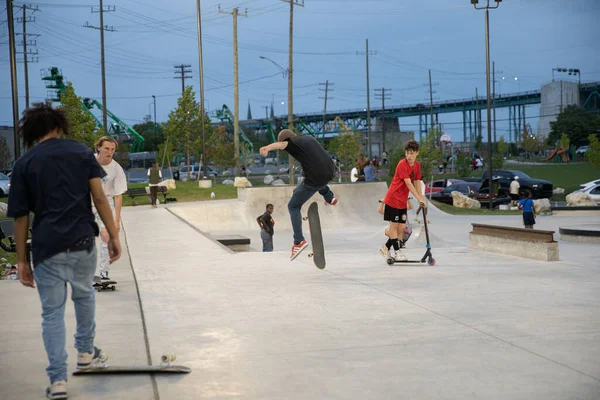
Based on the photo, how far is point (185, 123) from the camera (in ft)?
186

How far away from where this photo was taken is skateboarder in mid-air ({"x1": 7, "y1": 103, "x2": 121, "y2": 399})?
14.1ft

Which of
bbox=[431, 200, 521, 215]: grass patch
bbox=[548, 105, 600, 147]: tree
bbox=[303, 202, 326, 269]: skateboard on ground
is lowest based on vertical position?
bbox=[431, 200, 521, 215]: grass patch

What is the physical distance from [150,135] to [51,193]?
125m

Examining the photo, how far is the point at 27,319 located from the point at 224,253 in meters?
5.91

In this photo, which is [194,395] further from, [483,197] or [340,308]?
[483,197]

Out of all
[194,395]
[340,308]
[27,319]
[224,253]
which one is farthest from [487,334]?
[224,253]

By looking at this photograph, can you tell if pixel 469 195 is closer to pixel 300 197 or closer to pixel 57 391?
pixel 300 197

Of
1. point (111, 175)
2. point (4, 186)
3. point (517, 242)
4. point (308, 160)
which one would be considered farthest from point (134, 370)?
point (4, 186)

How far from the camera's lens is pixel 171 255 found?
12.3 meters

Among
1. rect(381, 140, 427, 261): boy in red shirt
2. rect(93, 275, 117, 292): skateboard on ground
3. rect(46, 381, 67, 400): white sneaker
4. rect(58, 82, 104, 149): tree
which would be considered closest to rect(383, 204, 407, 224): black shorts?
rect(381, 140, 427, 261): boy in red shirt

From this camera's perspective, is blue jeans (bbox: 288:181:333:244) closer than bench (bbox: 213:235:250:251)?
Yes

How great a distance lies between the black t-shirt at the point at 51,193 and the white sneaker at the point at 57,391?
77cm

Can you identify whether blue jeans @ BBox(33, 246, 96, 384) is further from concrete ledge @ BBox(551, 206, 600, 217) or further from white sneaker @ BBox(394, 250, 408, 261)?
concrete ledge @ BBox(551, 206, 600, 217)

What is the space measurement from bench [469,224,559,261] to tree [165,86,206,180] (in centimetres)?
4386
